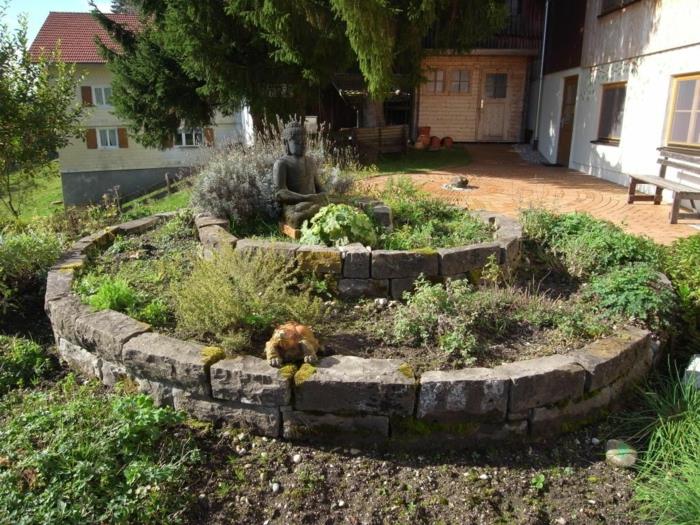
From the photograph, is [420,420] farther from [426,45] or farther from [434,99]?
[434,99]

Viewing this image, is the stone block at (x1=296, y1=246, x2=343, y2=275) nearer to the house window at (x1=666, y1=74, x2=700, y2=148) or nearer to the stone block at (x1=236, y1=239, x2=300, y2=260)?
the stone block at (x1=236, y1=239, x2=300, y2=260)

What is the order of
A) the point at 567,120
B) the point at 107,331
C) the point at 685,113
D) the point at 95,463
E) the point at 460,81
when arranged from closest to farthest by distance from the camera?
the point at 95,463 → the point at 107,331 → the point at 685,113 → the point at 567,120 → the point at 460,81

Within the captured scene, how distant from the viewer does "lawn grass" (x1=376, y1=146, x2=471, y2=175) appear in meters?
12.4

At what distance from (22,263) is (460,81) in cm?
1606

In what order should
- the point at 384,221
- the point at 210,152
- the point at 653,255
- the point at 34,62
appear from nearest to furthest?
the point at 653,255
the point at 384,221
the point at 210,152
the point at 34,62

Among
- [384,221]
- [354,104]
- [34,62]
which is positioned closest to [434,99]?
[354,104]

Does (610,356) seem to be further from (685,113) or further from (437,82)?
(437,82)

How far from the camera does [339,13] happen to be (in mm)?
9930

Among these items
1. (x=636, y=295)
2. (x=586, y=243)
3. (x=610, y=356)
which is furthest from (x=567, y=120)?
(x=610, y=356)

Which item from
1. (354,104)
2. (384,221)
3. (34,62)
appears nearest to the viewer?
(384,221)

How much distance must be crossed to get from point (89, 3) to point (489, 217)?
14483mm

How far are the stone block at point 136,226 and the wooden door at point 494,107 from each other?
14659 mm

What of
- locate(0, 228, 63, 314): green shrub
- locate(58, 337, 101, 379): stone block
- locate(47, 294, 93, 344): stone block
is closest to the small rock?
locate(58, 337, 101, 379): stone block

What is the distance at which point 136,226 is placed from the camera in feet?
19.9
